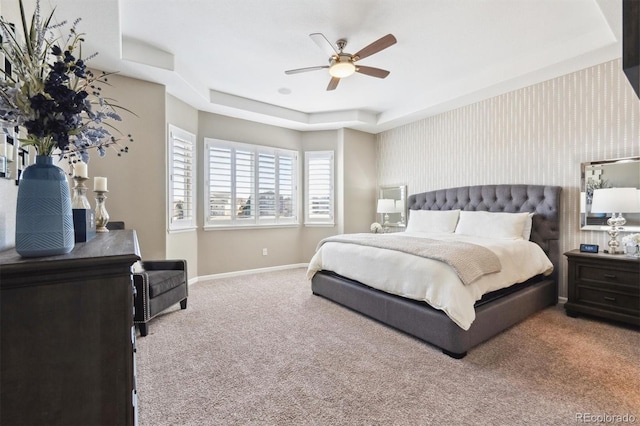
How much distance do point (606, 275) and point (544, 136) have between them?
1798 millimetres

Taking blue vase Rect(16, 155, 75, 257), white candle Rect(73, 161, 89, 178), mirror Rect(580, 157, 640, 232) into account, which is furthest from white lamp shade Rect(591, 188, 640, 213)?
white candle Rect(73, 161, 89, 178)

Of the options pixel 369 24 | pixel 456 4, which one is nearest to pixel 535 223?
pixel 456 4

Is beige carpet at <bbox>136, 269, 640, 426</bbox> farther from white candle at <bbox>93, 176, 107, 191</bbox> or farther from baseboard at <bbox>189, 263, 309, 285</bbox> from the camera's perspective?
baseboard at <bbox>189, 263, 309, 285</bbox>

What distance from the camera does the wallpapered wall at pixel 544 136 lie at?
316 cm

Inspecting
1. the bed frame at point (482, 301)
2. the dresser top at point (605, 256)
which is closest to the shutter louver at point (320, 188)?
the bed frame at point (482, 301)

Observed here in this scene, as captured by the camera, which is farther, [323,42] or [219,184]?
[219,184]

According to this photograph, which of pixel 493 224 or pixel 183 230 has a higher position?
pixel 493 224

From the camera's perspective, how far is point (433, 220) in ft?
14.6

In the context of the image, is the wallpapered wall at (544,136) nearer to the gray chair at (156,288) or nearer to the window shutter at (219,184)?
the window shutter at (219,184)

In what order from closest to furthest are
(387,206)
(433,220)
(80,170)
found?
(80,170) → (433,220) → (387,206)

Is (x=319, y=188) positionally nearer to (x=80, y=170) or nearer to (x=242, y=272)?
(x=242, y=272)

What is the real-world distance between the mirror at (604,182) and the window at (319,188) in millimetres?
3753

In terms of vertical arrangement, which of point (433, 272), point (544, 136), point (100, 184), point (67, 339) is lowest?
point (433, 272)

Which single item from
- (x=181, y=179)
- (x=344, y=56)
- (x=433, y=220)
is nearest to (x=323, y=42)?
(x=344, y=56)
